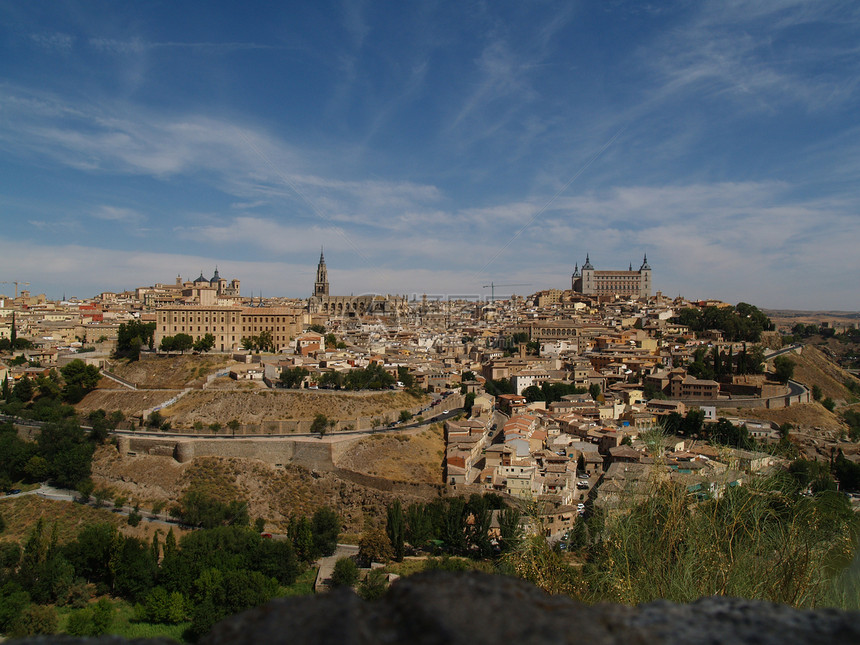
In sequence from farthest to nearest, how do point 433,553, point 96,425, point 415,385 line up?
point 415,385 → point 96,425 → point 433,553

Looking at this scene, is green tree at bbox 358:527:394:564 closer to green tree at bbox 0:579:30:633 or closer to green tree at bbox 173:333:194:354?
green tree at bbox 0:579:30:633

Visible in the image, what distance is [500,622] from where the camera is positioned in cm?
140

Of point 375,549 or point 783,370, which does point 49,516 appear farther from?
point 783,370

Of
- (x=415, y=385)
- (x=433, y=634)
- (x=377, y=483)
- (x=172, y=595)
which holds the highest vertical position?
(x=433, y=634)

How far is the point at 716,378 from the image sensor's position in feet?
115

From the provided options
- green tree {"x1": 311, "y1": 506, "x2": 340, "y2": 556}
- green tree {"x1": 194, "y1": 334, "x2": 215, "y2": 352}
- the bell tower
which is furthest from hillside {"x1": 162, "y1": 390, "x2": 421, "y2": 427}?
the bell tower

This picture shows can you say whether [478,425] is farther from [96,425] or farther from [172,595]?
[96,425]

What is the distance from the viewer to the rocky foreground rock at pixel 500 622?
1.36 metres

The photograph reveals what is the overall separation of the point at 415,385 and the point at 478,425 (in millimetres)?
6914

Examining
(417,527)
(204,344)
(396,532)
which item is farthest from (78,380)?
(417,527)

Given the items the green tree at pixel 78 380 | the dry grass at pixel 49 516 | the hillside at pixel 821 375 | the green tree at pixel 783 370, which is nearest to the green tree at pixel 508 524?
A: the dry grass at pixel 49 516

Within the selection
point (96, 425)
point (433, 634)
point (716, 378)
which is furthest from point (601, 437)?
point (433, 634)

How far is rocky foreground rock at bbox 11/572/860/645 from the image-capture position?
1358 millimetres

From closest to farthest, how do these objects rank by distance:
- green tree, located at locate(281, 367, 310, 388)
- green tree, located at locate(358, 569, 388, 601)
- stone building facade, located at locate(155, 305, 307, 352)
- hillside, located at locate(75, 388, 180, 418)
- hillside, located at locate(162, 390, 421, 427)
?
green tree, located at locate(358, 569, 388, 601) < hillside, located at locate(162, 390, 421, 427) < hillside, located at locate(75, 388, 180, 418) < green tree, located at locate(281, 367, 310, 388) < stone building facade, located at locate(155, 305, 307, 352)
